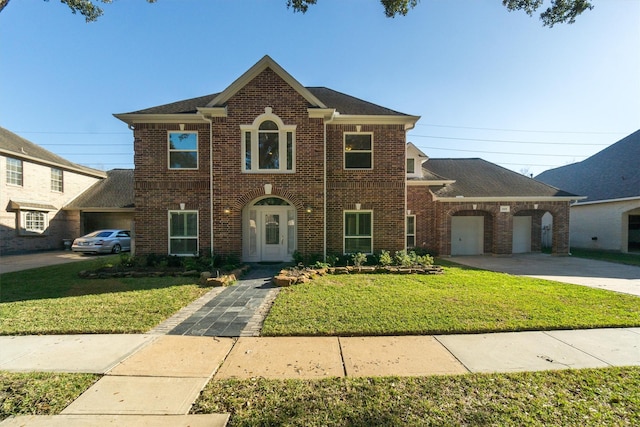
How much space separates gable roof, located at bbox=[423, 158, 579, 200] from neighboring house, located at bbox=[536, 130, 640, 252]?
5.53 metres

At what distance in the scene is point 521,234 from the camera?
16.6 metres

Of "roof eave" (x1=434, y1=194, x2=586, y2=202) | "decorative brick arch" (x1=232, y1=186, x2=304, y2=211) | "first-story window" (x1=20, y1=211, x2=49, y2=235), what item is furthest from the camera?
"first-story window" (x1=20, y1=211, x2=49, y2=235)

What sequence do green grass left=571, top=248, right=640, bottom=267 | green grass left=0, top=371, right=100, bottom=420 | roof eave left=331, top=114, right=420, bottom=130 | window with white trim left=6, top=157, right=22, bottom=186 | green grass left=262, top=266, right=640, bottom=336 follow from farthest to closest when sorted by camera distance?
window with white trim left=6, top=157, right=22, bottom=186
green grass left=571, top=248, right=640, bottom=267
roof eave left=331, top=114, right=420, bottom=130
green grass left=262, top=266, right=640, bottom=336
green grass left=0, top=371, right=100, bottom=420

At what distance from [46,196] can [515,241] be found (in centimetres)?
2989

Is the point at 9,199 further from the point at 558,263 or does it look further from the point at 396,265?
the point at 558,263

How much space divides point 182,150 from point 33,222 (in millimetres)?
13921

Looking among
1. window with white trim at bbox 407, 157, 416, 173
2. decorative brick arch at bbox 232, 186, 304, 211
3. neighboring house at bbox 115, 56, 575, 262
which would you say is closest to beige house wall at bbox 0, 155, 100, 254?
neighboring house at bbox 115, 56, 575, 262

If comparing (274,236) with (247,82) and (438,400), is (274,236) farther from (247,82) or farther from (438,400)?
(438,400)

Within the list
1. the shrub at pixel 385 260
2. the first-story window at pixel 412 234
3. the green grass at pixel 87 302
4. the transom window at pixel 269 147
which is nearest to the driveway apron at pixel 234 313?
the green grass at pixel 87 302

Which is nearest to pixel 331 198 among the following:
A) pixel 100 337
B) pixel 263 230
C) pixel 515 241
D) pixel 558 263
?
pixel 263 230

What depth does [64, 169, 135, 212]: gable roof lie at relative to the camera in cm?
1886

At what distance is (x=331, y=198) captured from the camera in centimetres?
1134

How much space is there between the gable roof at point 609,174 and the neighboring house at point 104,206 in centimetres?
3204

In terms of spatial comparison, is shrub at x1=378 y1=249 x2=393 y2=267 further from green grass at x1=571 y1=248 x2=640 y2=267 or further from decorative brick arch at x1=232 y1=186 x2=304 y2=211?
green grass at x1=571 y1=248 x2=640 y2=267
